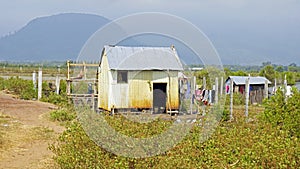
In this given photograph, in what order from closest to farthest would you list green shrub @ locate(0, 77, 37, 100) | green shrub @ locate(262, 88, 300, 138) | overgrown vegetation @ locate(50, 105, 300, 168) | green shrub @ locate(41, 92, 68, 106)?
1. overgrown vegetation @ locate(50, 105, 300, 168)
2. green shrub @ locate(262, 88, 300, 138)
3. green shrub @ locate(41, 92, 68, 106)
4. green shrub @ locate(0, 77, 37, 100)

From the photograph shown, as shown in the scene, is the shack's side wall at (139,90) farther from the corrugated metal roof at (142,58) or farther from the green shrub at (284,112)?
the green shrub at (284,112)

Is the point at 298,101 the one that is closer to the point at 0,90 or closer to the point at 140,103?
the point at 140,103

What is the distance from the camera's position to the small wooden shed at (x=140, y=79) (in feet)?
50.5

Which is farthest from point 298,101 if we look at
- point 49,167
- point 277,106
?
point 49,167

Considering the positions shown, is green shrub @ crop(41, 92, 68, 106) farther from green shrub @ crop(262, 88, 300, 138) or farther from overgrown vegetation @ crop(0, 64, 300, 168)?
overgrown vegetation @ crop(0, 64, 300, 168)

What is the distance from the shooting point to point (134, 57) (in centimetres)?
1552

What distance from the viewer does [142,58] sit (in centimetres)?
1550

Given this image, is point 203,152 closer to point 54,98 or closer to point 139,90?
point 139,90

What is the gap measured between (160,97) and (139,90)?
1.01 meters

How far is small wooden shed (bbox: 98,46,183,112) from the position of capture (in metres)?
15.4

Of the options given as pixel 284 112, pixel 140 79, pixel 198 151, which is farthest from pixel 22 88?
pixel 198 151

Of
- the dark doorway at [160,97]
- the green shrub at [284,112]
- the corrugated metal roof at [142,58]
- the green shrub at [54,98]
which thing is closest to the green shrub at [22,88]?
the green shrub at [54,98]

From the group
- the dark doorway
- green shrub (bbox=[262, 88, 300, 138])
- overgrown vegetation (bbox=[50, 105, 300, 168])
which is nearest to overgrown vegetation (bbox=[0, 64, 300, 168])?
overgrown vegetation (bbox=[50, 105, 300, 168])

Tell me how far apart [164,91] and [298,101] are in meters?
8.57
